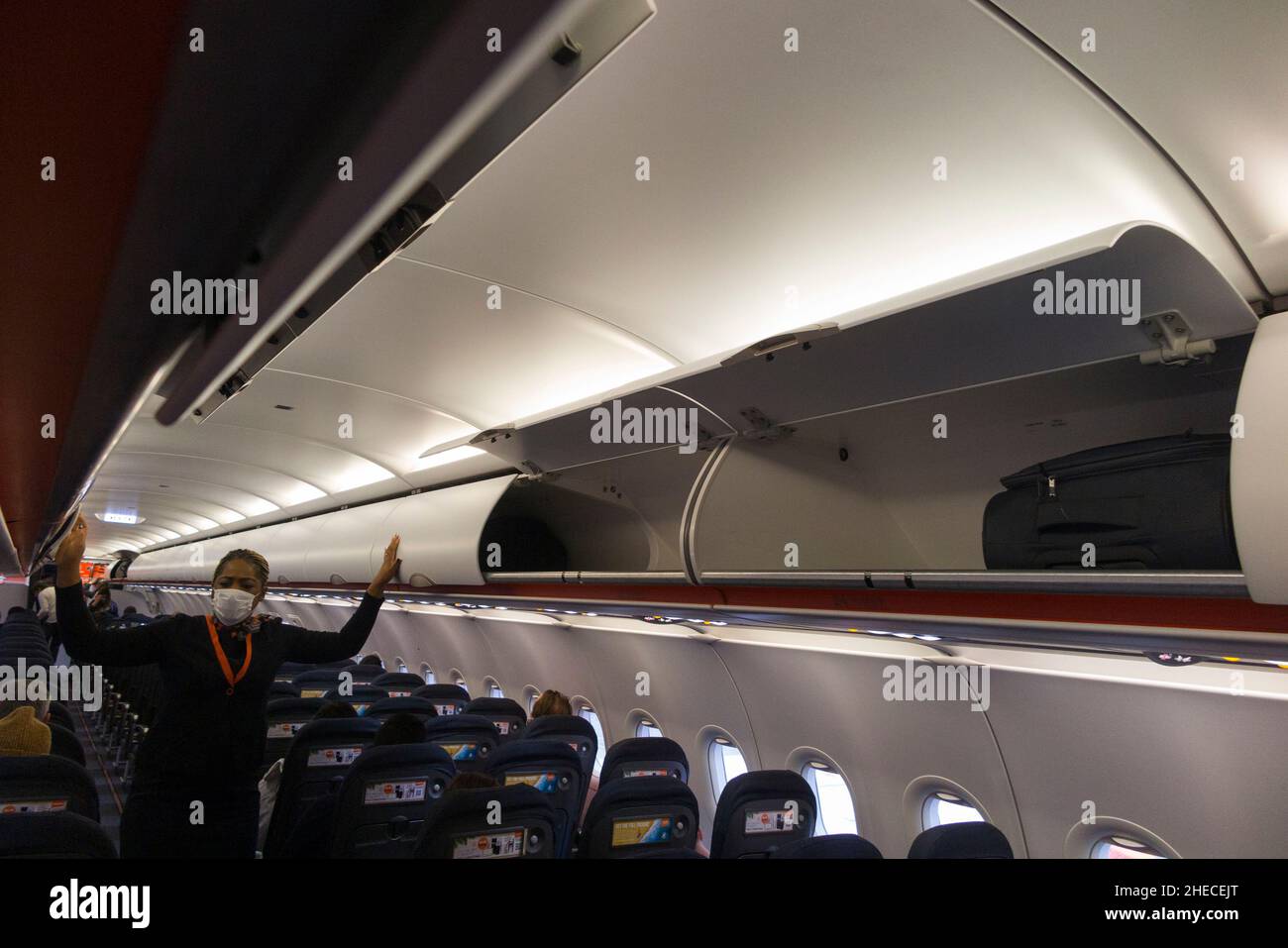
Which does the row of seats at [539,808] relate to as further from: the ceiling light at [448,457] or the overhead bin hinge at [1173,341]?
the ceiling light at [448,457]

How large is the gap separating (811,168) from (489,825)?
10.2ft

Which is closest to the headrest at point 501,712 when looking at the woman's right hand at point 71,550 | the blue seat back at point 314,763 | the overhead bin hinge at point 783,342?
the blue seat back at point 314,763

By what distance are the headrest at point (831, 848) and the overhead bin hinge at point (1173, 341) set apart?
208cm

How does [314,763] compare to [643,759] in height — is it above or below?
above

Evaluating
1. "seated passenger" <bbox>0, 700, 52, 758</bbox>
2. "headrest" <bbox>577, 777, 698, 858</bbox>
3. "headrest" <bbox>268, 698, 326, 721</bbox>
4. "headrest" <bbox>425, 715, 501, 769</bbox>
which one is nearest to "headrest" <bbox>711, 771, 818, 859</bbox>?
"headrest" <bbox>577, 777, 698, 858</bbox>

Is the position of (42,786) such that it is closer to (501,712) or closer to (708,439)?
(708,439)

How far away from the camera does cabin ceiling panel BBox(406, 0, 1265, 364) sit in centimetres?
265

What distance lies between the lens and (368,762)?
4.34 metres

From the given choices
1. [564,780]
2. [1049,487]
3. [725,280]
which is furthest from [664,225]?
[564,780]

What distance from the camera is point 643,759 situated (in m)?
5.65

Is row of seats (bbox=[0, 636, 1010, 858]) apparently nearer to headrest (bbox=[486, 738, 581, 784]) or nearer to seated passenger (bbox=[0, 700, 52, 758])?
headrest (bbox=[486, 738, 581, 784])

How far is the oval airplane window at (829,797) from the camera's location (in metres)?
6.70

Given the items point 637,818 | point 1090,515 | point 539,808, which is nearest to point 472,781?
point 539,808
